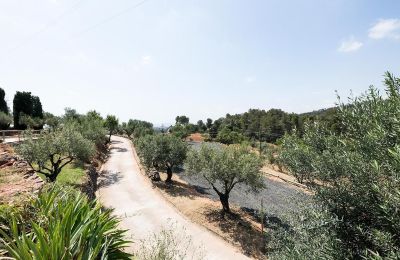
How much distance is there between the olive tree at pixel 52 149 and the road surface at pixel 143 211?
414cm

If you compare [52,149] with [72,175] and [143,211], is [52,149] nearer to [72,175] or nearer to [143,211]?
[72,175]

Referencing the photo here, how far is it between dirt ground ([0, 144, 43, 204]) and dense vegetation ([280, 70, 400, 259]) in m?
8.14

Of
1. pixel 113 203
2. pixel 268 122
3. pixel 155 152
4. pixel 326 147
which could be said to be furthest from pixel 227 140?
pixel 326 147

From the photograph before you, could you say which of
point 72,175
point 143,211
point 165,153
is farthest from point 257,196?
point 72,175

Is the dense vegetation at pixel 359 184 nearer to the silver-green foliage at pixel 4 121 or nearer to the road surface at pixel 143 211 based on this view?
the road surface at pixel 143 211

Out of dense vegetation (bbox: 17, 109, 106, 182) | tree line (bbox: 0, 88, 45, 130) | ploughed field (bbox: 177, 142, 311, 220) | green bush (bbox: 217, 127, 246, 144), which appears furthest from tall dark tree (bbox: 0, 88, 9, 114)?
green bush (bbox: 217, 127, 246, 144)

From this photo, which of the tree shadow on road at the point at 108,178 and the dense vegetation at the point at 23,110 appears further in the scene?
the dense vegetation at the point at 23,110

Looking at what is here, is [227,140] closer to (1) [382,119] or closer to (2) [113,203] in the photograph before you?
(2) [113,203]

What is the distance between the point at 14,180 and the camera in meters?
10.6

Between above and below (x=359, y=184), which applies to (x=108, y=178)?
below

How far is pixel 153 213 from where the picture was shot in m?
20.3

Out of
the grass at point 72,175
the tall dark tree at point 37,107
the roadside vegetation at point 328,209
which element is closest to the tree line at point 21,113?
the tall dark tree at point 37,107

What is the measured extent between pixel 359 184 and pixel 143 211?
17.3 metres

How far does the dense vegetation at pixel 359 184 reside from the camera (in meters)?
5.24
